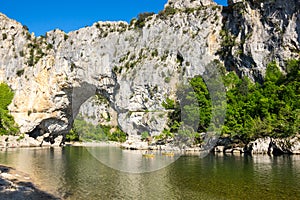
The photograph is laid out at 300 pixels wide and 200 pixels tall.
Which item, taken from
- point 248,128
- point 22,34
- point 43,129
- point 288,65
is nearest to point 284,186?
point 248,128

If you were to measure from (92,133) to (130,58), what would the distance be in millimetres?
15711

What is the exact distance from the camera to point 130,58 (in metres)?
56.2

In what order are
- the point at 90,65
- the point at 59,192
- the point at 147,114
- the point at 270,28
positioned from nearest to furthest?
the point at 59,192, the point at 270,28, the point at 147,114, the point at 90,65

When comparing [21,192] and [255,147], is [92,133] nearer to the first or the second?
[255,147]

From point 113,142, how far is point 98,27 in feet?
78.5

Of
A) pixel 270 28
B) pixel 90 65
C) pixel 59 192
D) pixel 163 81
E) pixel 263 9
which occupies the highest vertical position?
pixel 263 9

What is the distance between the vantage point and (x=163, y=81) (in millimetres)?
52125

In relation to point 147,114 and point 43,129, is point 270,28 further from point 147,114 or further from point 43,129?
point 43,129

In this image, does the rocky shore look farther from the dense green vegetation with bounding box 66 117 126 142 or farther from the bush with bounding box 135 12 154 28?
the bush with bounding box 135 12 154 28

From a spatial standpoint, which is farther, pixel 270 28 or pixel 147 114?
pixel 147 114

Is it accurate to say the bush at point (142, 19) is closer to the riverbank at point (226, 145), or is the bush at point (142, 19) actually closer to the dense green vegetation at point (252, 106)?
the dense green vegetation at point (252, 106)

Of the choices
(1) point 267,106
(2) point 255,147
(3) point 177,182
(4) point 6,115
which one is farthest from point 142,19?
(3) point 177,182

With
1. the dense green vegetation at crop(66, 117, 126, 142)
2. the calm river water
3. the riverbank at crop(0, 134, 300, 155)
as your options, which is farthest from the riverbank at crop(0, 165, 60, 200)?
the dense green vegetation at crop(66, 117, 126, 142)

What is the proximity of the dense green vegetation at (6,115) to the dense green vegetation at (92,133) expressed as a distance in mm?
11168
